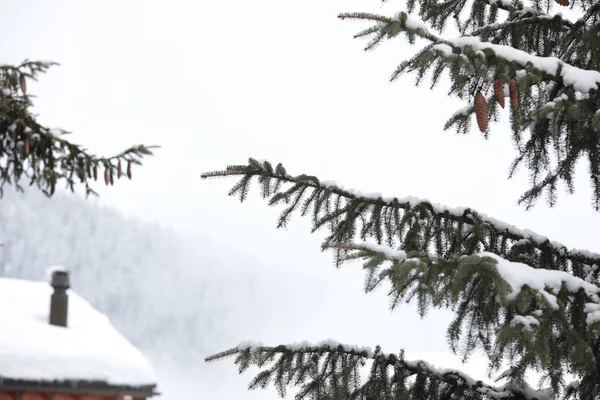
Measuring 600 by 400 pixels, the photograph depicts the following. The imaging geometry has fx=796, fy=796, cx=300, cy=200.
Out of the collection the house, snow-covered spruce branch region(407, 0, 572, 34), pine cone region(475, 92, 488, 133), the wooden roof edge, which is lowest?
the wooden roof edge

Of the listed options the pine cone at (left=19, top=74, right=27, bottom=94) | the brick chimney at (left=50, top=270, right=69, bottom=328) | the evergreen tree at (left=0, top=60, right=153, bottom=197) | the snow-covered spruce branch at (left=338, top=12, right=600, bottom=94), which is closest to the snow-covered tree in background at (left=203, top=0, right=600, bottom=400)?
the snow-covered spruce branch at (left=338, top=12, right=600, bottom=94)

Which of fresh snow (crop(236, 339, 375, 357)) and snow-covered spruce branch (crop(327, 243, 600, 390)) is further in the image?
fresh snow (crop(236, 339, 375, 357))

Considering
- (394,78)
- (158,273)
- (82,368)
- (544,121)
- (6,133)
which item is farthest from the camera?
(158,273)

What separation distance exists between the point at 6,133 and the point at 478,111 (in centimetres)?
425

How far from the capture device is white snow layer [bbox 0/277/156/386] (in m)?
6.11

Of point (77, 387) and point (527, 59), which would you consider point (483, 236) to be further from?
point (77, 387)

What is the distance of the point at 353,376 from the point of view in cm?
301

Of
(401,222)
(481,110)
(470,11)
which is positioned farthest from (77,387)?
(481,110)

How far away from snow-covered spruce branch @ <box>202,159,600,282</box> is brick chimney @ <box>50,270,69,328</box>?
15.3ft

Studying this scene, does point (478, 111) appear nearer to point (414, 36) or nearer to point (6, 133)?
point (414, 36)

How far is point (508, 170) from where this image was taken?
3391 millimetres

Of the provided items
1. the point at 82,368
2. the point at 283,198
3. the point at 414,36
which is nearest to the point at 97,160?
the point at 82,368

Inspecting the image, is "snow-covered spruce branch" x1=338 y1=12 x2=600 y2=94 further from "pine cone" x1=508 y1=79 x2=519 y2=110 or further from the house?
the house

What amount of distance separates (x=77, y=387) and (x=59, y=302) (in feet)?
3.84
